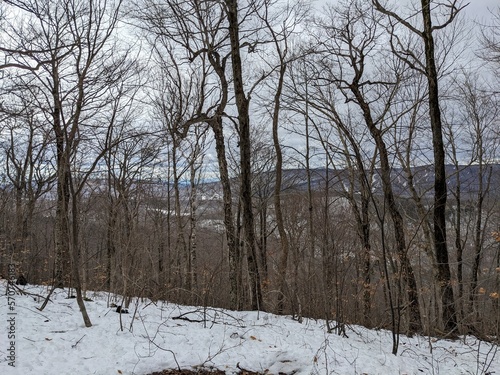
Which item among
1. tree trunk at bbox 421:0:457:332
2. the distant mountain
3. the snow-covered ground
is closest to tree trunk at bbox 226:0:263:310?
the snow-covered ground

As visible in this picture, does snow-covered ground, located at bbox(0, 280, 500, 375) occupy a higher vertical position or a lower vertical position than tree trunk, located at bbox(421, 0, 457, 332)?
lower

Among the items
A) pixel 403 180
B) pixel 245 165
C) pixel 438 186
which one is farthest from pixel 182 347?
pixel 403 180

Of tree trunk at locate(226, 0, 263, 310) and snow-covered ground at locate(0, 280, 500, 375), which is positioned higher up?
tree trunk at locate(226, 0, 263, 310)

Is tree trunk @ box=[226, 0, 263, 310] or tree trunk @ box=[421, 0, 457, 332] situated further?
tree trunk @ box=[421, 0, 457, 332]

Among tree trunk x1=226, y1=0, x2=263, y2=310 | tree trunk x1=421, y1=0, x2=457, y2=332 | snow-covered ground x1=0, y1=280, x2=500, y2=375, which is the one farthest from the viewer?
tree trunk x1=421, y1=0, x2=457, y2=332

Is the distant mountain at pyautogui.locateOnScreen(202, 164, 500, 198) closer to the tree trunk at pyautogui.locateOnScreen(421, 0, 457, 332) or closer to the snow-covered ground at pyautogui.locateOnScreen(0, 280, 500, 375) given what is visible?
the tree trunk at pyautogui.locateOnScreen(421, 0, 457, 332)

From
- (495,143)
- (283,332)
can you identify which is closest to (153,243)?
(283,332)

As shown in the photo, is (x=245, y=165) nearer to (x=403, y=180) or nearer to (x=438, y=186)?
(x=438, y=186)

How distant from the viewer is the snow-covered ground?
12.7 ft

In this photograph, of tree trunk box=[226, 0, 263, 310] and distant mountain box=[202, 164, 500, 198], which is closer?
tree trunk box=[226, 0, 263, 310]

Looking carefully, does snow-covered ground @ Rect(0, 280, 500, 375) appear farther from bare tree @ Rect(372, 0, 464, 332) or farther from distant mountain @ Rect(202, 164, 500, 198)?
distant mountain @ Rect(202, 164, 500, 198)

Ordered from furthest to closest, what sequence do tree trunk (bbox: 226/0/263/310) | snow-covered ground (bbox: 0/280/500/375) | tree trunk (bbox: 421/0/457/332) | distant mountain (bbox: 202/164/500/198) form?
distant mountain (bbox: 202/164/500/198)
tree trunk (bbox: 421/0/457/332)
tree trunk (bbox: 226/0/263/310)
snow-covered ground (bbox: 0/280/500/375)

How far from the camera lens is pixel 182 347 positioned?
452 cm

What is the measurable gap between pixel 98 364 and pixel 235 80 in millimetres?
5640
